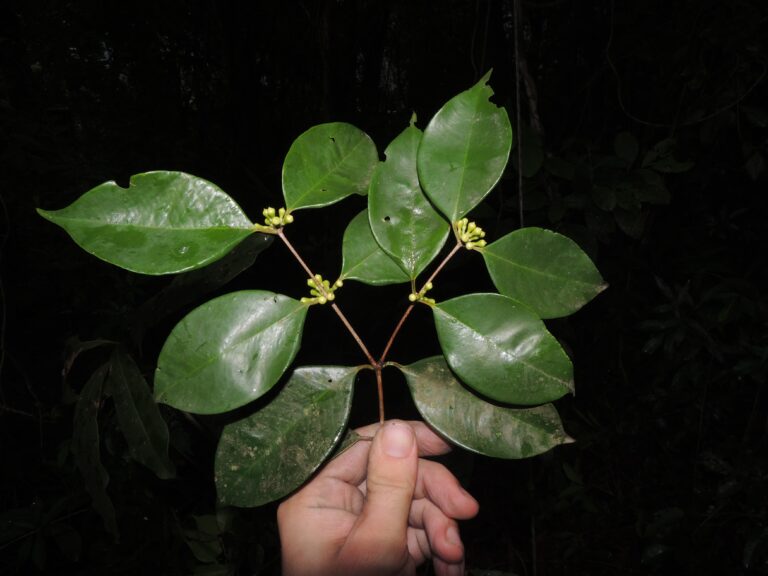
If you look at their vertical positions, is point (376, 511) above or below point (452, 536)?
above

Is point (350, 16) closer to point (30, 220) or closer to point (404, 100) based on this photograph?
point (404, 100)

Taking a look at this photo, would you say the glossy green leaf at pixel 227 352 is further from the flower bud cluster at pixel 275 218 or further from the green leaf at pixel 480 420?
the green leaf at pixel 480 420

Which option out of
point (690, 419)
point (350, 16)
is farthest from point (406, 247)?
point (350, 16)

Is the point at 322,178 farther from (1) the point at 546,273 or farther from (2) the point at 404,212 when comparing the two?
(1) the point at 546,273

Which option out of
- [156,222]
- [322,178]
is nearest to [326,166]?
[322,178]

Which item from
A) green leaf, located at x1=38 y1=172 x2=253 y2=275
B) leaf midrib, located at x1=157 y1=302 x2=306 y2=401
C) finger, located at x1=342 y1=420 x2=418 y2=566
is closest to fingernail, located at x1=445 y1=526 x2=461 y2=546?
finger, located at x1=342 y1=420 x2=418 y2=566

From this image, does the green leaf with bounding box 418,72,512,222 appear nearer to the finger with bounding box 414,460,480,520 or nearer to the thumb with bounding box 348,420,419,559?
the thumb with bounding box 348,420,419,559

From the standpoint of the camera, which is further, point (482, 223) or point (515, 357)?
point (482, 223)
